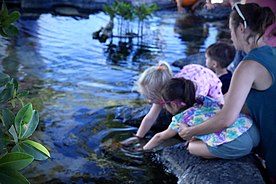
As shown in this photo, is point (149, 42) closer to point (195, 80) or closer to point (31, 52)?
point (31, 52)

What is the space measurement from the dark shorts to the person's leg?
4 cm

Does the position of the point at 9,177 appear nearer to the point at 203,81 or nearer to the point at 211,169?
the point at 211,169

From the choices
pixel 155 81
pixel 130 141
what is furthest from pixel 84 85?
pixel 155 81

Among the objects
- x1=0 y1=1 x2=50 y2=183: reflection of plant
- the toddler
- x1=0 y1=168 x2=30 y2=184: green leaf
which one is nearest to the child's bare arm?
the toddler

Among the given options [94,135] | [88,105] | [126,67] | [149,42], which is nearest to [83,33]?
[149,42]

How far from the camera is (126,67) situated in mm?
6305

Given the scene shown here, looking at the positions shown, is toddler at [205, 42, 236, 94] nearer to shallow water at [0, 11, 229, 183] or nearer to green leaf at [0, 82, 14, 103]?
shallow water at [0, 11, 229, 183]

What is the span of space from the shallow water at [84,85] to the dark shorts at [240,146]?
0.47m

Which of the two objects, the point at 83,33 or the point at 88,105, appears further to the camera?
the point at 83,33

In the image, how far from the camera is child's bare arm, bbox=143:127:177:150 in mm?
2863

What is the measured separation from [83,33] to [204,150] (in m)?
7.19

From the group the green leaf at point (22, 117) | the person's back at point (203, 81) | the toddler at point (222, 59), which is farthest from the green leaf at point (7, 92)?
the toddler at point (222, 59)

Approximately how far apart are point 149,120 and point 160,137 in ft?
1.19

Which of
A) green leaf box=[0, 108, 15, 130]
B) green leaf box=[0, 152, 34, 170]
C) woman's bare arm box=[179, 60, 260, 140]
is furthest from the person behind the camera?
woman's bare arm box=[179, 60, 260, 140]
